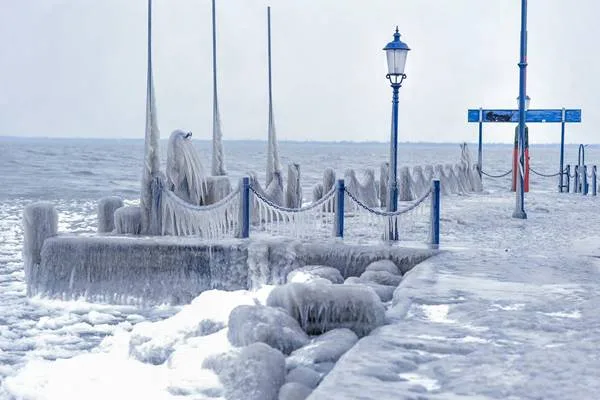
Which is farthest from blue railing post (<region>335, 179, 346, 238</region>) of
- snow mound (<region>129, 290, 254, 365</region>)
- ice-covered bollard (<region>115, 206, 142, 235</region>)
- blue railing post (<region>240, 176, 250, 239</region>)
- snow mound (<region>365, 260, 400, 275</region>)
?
snow mound (<region>129, 290, 254, 365</region>)

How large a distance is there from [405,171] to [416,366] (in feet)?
56.8

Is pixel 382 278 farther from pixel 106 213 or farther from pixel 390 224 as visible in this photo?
pixel 106 213

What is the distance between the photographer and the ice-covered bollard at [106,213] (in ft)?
49.2

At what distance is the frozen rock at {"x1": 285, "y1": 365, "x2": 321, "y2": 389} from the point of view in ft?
19.9

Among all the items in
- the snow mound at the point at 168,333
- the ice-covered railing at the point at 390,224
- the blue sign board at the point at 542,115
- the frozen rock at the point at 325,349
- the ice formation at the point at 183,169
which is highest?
the blue sign board at the point at 542,115

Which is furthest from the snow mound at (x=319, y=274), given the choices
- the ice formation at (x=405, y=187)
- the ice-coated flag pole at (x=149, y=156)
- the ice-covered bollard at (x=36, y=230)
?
the ice formation at (x=405, y=187)

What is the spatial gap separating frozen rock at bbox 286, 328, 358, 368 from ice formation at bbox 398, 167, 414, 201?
15913mm

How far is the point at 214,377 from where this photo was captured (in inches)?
262

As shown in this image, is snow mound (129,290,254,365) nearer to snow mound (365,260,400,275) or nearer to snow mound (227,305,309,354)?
snow mound (227,305,309,354)

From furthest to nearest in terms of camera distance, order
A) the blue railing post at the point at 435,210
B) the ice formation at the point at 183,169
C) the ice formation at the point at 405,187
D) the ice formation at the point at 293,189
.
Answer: the ice formation at the point at 405,187 → the ice formation at the point at 293,189 → the ice formation at the point at 183,169 → the blue railing post at the point at 435,210

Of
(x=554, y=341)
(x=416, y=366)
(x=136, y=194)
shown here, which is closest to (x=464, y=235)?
(x=554, y=341)

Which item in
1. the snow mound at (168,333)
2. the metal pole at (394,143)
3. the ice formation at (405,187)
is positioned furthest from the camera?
the ice formation at (405,187)

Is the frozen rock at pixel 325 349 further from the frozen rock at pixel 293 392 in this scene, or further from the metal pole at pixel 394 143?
the metal pole at pixel 394 143

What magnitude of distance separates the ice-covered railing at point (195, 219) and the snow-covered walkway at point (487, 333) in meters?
3.53
